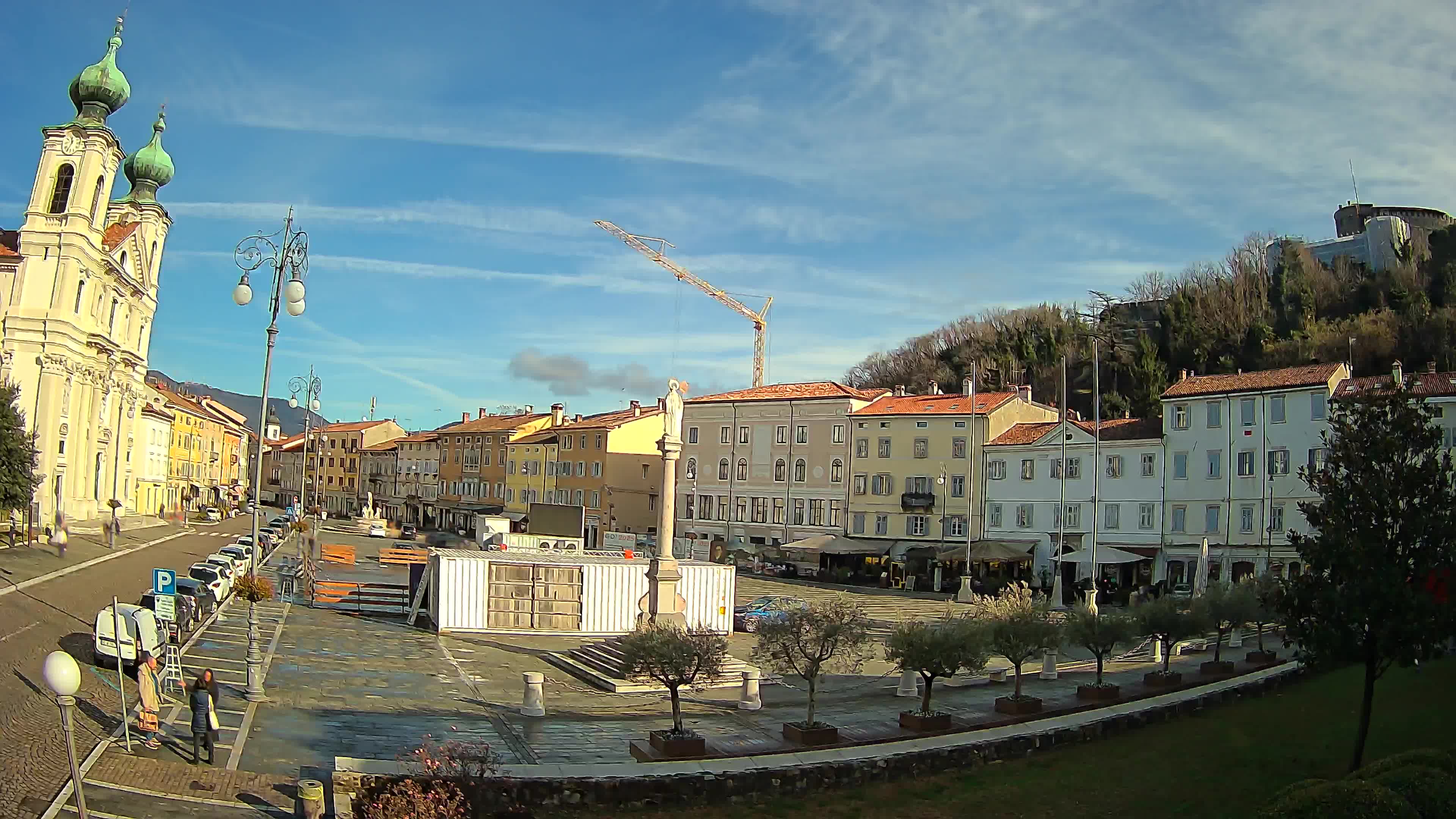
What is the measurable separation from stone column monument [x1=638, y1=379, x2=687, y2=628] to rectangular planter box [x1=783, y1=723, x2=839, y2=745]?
830 centimetres

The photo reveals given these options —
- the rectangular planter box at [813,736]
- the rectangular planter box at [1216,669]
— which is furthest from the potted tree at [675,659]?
the rectangular planter box at [1216,669]

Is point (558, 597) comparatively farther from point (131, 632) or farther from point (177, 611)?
point (131, 632)

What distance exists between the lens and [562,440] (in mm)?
88312

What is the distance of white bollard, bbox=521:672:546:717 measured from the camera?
1956 cm

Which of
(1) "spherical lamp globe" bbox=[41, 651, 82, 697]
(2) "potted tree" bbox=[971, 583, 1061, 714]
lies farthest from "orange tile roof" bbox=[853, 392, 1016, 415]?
(1) "spherical lamp globe" bbox=[41, 651, 82, 697]

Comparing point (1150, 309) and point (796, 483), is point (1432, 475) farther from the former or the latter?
point (1150, 309)

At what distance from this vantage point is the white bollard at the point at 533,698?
64.2ft

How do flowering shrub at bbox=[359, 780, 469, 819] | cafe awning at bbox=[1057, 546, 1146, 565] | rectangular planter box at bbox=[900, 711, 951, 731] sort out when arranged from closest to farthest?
flowering shrub at bbox=[359, 780, 469, 819]
rectangular planter box at bbox=[900, 711, 951, 731]
cafe awning at bbox=[1057, 546, 1146, 565]

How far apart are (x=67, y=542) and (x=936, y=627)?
43.5 meters

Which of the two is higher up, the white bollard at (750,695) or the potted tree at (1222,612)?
the potted tree at (1222,612)

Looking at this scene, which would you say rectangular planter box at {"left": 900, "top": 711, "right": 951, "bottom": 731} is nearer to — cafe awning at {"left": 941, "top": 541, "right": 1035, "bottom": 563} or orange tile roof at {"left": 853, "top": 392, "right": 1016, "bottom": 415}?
cafe awning at {"left": 941, "top": 541, "right": 1035, "bottom": 563}

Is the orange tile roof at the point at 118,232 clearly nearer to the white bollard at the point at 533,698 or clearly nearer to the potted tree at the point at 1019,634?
the white bollard at the point at 533,698

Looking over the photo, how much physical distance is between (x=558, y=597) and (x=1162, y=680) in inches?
693

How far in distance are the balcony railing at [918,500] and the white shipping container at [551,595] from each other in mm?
31205
